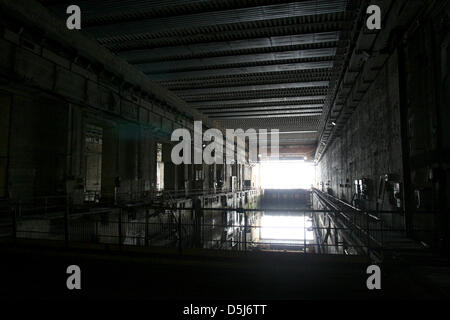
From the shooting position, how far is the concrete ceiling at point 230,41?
8070 mm

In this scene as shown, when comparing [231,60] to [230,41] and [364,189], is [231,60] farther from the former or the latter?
[364,189]

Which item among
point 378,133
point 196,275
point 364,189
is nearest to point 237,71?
point 378,133

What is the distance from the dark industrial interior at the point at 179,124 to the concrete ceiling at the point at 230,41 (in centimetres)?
6

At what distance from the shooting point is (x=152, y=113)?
1424 centimetres

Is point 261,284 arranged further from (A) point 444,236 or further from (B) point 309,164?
(B) point 309,164

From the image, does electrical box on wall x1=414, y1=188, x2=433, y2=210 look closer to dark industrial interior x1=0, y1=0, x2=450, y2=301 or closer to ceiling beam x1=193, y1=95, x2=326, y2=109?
dark industrial interior x1=0, y1=0, x2=450, y2=301

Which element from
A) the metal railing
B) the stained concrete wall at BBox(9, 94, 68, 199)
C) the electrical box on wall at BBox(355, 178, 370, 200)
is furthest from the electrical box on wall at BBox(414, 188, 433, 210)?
the stained concrete wall at BBox(9, 94, 68, 199)

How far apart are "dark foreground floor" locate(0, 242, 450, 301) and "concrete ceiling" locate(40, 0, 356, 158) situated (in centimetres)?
697

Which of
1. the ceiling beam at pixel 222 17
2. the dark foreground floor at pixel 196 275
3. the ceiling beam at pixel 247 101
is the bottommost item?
the dark foreground floor at pixel 196 275

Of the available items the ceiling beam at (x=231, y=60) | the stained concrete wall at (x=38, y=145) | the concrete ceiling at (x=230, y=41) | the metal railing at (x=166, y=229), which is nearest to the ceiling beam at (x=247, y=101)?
the concrete ceiling at (x=230, y=41)

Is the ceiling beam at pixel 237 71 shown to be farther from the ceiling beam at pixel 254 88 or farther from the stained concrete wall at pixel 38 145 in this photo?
the stained concrete wall at pixel 38 145

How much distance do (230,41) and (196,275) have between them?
27.1 ft

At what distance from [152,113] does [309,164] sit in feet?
132

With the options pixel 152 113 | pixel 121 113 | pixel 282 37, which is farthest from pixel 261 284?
pixel 152 113
